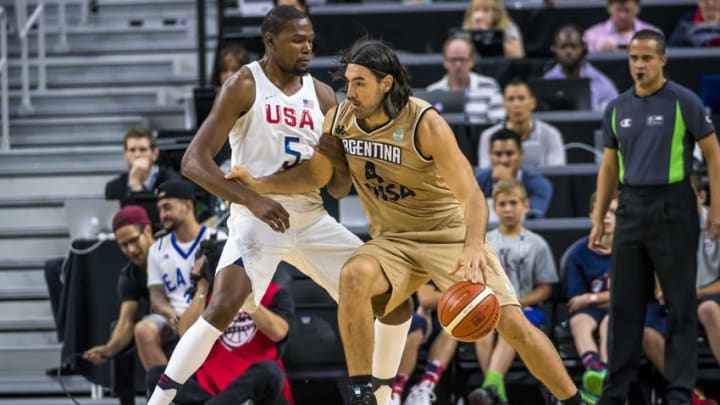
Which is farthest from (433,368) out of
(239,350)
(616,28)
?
(616,28)

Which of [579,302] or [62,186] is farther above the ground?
[62,186]

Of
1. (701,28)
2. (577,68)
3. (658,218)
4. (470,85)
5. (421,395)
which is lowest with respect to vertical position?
(421,395)

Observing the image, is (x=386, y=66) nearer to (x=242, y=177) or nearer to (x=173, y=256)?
(x=242, y=177)

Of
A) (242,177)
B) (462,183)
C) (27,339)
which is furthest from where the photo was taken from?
(27,339)

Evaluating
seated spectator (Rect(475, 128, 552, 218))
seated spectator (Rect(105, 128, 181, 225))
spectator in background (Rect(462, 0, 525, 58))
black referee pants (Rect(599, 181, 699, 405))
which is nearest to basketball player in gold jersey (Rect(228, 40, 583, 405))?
black referee pants (Rect(599, 181, 699, 405))

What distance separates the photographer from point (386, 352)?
6727 mm

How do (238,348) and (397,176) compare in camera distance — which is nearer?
(397,176)

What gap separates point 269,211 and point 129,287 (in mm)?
2401

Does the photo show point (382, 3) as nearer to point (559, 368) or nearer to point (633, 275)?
point (633, 275)

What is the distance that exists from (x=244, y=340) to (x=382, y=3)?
5501 mm

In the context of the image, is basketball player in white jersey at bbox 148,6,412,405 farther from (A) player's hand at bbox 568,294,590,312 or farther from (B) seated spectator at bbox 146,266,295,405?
(A) player's hand at bbox 568,294,590,312

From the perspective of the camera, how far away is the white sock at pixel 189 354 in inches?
260

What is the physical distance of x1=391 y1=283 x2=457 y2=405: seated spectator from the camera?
8359 mm

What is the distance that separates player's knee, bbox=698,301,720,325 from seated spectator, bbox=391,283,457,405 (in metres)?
1.47
